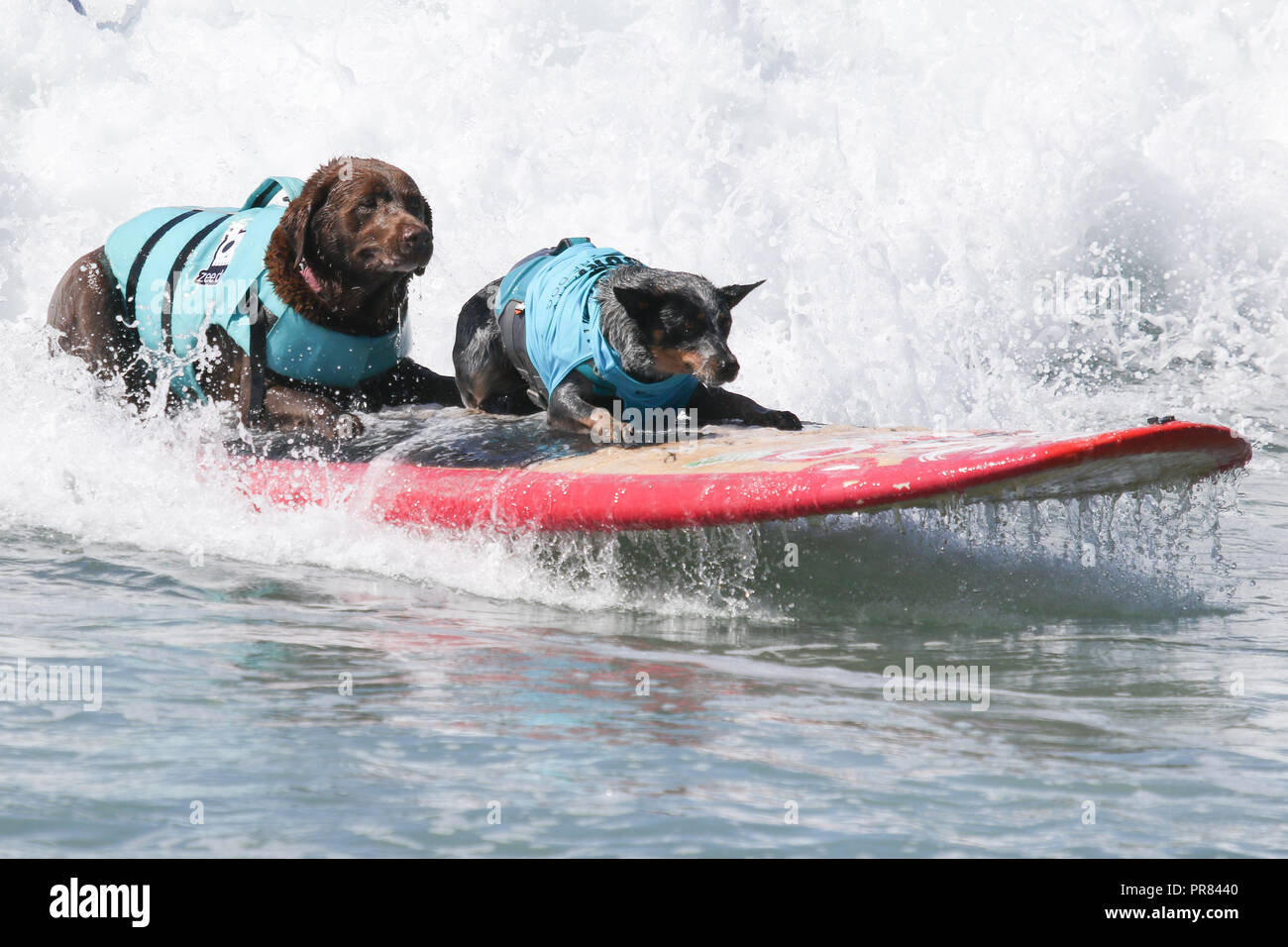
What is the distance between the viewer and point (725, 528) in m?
4.61

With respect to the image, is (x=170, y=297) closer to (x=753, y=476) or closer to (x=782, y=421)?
(x=782, y=421)

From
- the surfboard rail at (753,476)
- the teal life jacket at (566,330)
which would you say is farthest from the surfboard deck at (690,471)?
the teal life jacket at (566,330)

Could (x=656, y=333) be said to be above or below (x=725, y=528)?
above

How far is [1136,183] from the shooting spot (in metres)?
12.0

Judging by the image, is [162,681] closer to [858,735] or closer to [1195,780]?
[858,735]

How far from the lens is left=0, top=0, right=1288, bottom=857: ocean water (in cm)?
286

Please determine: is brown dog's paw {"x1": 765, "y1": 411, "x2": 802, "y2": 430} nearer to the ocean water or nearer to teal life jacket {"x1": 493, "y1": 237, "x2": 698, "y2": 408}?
teal life jacket {"x1": 493, "y1": 237, "x2": 698, "y2": 408}

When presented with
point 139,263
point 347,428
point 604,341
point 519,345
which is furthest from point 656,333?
point 139,263

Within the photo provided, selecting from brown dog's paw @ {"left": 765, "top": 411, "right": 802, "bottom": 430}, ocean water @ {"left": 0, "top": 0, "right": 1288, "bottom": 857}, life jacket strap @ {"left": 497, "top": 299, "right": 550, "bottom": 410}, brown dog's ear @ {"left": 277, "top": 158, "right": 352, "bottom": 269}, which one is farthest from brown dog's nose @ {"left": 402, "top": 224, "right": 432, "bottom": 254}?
brown dog's paw @ {"left": 765, "top": 411, "right": 802, "bottom": 430}

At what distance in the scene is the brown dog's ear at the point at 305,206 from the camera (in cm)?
554

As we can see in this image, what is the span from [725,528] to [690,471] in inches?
10.5

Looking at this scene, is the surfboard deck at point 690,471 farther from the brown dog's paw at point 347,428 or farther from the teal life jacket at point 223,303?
the teal life jacket at point 223,303

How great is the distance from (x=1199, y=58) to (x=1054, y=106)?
5.92 ft

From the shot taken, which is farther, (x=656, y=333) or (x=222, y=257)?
(x=222, y=257)
